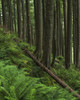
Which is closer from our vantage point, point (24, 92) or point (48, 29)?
point (24, 92)

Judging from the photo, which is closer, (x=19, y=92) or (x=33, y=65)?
(x=19, y=92)

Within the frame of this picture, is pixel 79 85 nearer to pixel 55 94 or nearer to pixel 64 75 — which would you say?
pixel 64 75

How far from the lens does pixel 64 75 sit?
6.70 metres

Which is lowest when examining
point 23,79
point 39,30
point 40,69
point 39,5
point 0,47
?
point 40,69

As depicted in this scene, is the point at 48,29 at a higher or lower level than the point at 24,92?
higher

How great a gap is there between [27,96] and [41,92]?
36 centimetres

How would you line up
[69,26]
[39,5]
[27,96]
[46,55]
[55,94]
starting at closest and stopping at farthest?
[27,96], [55,94], [46,55], [39,5], [69,26]

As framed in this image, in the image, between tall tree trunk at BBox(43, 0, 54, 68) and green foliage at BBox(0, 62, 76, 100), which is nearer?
green foliage at BBox(0, 62, 76, 100)

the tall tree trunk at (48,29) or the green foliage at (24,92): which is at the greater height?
the tall tree trunk at (48,29)

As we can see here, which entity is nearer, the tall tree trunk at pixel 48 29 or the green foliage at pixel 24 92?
the green foliage at pixel 24 92

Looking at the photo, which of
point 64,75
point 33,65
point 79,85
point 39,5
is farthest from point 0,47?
point 79,85

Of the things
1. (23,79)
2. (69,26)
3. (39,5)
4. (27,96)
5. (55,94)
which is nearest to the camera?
(27,96)

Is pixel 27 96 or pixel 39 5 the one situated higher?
pixel 39 5

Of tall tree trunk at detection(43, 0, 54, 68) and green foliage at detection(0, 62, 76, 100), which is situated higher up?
tall tree trunk at detection(43, 0, 54, 68)
